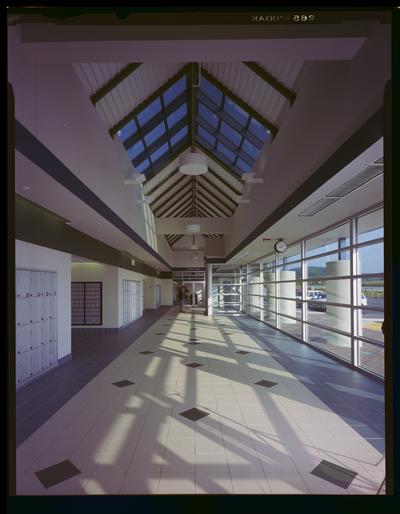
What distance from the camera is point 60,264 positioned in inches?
223

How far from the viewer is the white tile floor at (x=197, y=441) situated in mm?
2146

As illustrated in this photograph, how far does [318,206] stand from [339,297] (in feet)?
11.0

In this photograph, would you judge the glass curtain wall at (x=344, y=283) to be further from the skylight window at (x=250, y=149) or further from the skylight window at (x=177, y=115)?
the skylight window at (x=177, y=115)

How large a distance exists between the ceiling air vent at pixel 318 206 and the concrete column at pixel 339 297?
105 inches

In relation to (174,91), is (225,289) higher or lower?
lower

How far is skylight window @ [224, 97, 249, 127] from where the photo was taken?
5914mm

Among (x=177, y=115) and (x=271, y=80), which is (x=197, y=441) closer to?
(x=271, y=80)

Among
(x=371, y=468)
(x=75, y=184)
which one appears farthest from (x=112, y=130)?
(x=371, y=468)

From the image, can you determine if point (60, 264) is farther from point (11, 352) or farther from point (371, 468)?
point (371, 468)

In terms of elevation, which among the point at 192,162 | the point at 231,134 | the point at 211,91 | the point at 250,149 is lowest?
the point at 192,162

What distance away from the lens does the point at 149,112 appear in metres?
6.06

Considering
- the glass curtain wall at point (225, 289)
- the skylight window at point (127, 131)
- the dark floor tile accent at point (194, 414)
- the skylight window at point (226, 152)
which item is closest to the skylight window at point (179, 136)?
the skylight window at point (226, 152)

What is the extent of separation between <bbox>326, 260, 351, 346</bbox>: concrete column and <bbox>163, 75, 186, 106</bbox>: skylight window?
4937 mm

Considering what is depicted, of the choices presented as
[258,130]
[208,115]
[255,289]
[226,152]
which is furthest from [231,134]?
A: [255,289]
